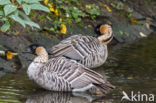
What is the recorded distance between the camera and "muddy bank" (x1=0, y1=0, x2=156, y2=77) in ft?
32.2

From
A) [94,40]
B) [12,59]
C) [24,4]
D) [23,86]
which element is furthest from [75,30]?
[24,4]

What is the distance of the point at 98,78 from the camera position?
25.1ft

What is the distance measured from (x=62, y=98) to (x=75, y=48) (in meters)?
2.37

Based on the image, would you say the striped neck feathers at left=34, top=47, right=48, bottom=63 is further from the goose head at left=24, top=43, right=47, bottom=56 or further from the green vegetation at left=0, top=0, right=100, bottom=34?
the green vegetation at left=0, top=0, right=100, bottom=34

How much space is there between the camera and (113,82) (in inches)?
341

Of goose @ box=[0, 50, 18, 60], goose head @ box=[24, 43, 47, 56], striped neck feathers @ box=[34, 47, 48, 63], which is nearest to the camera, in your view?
striped neck feathers @ box=[34, 47, 48, 63]

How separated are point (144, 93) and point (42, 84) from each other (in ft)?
6.16

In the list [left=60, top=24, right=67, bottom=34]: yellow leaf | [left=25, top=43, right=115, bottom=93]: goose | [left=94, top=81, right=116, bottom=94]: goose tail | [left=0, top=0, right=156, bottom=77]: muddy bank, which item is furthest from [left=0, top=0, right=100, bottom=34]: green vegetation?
[left=94, top=81, right=116, bottom=94]: goose tail

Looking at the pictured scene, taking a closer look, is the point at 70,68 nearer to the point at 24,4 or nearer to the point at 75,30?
the point at 24,4

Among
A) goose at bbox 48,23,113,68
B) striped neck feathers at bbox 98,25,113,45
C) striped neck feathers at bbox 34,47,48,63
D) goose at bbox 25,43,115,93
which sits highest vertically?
striped neck feathers at bbox 98,25,113,45

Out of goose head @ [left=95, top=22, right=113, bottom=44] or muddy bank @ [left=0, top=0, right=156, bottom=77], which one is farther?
goose head @ [left=95, top=22, right=113, bottom=44]

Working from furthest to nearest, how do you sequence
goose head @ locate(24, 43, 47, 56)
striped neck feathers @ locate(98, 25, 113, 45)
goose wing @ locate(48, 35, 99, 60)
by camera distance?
striped neck feathers @ locate(98, 25, 113, 45) < goose wing @ locate(48, 35, 99, 60) < goose head @ locate(24, 43, 47, 56)

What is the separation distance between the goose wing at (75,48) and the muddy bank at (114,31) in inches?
33.2

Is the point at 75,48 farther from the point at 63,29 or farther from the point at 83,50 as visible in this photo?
the point at 63,29
